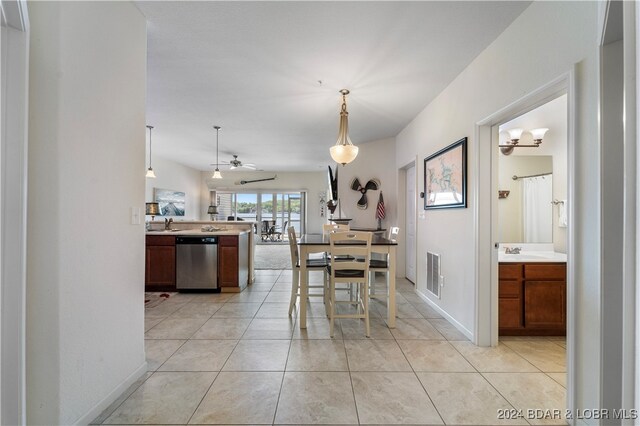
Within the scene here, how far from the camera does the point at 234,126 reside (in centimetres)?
443

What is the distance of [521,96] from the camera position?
1891mm

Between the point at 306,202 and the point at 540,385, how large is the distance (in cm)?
815

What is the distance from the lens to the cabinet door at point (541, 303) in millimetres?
2482

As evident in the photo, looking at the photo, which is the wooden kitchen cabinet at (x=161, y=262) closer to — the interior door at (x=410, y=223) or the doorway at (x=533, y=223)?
the interior door at (x=410, y=223)

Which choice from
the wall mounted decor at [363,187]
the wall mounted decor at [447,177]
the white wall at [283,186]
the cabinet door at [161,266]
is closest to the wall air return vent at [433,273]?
the wall mounted decor at [447,177]

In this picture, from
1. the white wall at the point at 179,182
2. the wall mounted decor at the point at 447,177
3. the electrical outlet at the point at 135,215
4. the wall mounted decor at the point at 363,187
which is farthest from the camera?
the white wall at the point at 179,182

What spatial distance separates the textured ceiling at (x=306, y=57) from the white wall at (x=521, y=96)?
19 centimetres

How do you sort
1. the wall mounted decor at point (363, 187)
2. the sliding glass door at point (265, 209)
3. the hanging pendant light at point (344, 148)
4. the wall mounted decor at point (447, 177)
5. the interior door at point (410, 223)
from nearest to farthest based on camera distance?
the wall mounted decor at point (447, 177), the hanging pendant light at point (344, 148), the interior door at point (410, 223), the wall mounted decor at point (363, 187), the sliding glass door at point (265, 209)

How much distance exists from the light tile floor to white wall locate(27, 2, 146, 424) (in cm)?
33

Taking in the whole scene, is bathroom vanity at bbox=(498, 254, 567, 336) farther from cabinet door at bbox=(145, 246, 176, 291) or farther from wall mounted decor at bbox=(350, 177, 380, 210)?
cabinet door at bbox=(145, 246, 176, 291)

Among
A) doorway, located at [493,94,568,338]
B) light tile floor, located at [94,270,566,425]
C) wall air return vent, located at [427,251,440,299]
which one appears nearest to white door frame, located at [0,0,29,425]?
light tile floor, located at [94,270,566,425]

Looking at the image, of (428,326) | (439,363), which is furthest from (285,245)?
(439,363)

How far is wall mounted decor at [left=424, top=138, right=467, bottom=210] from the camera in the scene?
260 centimetres

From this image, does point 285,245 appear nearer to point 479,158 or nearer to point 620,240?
point 479,158
